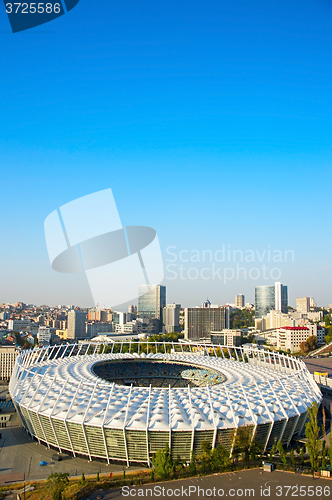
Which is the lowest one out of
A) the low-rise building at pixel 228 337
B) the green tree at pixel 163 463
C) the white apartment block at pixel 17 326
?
the white apartment block at pixel 17 326

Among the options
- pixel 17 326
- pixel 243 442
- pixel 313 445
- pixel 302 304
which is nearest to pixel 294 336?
pixel 313 445

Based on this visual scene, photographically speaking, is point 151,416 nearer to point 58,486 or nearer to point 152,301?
point 58,486

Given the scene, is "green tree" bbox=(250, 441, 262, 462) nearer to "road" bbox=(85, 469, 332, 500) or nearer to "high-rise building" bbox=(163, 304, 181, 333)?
"road" bbox=(85, 469, 332, 500)

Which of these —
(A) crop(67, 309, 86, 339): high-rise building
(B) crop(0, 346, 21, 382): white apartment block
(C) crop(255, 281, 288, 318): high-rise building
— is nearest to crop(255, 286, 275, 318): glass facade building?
(C) crop(255, 281, 288, 318): high-rise building

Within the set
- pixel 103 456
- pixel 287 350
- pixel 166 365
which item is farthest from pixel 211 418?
pixel 287 350

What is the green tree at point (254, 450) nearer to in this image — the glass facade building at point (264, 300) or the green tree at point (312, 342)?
the green tree at point (312, 342)

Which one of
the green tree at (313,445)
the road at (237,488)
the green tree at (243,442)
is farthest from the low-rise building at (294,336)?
the road at (237,488)

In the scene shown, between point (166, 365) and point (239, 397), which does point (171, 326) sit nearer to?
point (166, 365)
